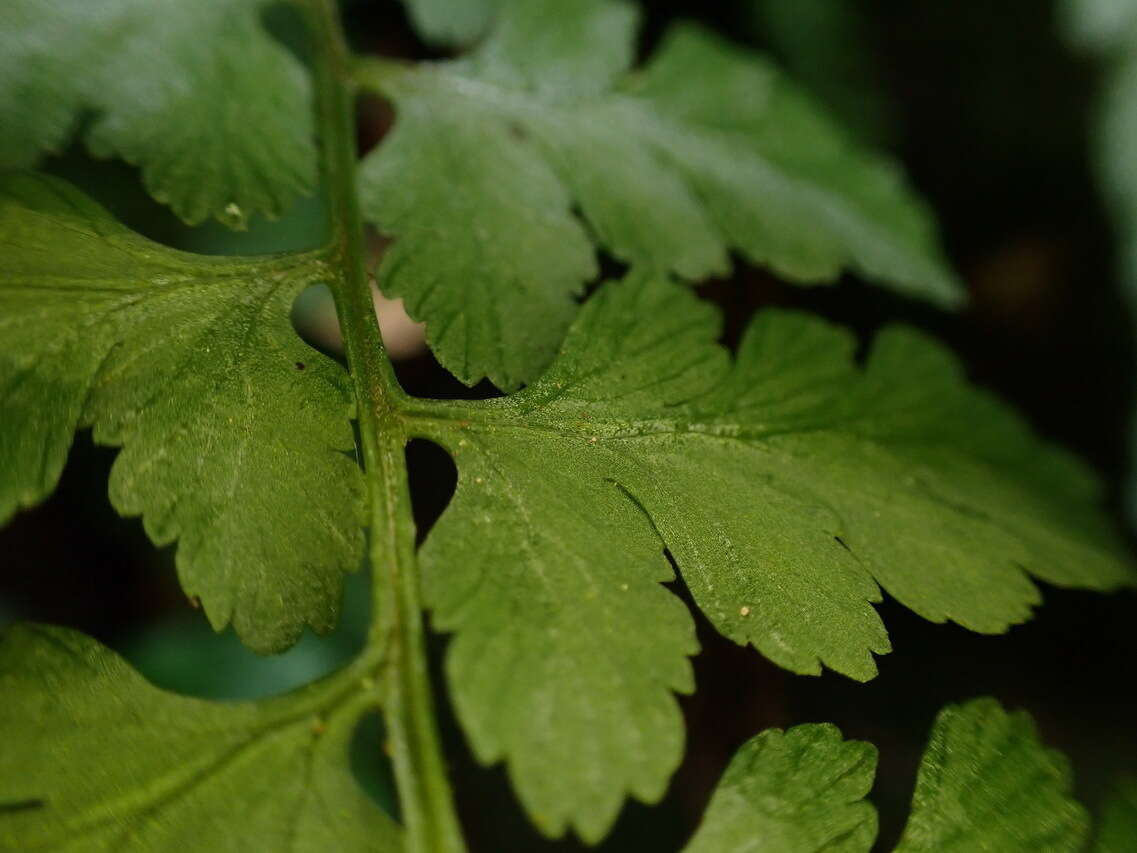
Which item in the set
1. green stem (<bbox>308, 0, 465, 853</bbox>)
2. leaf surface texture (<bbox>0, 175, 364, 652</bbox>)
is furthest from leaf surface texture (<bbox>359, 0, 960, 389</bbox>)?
leaf surface texture (<bbox>0, 175, 364, 652</bbox>)

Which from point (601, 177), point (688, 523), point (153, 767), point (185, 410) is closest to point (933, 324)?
point (601, 177)

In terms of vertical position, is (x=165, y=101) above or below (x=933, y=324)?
above

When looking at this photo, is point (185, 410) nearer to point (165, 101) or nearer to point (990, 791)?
point (165, 101)

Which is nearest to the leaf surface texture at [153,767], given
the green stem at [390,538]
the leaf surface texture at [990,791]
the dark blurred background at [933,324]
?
the green stem at [390,538]

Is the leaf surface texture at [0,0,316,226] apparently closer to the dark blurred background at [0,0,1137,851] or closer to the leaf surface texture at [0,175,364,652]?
the leaf surface texture at [0,175,364,652]

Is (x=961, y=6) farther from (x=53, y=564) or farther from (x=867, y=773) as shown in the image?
(x=53, y=564)
